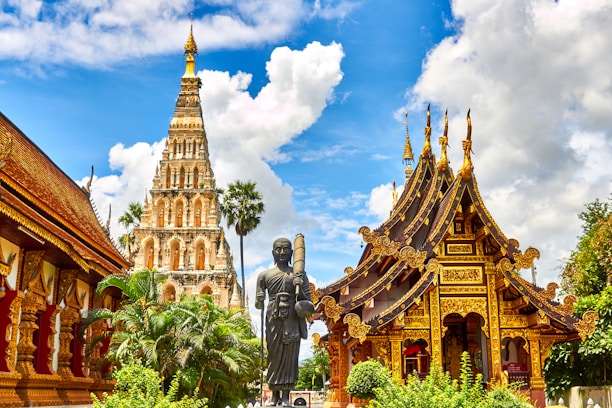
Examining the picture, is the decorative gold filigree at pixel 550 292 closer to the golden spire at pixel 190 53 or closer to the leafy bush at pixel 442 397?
the leafy bush at pixel 442 397

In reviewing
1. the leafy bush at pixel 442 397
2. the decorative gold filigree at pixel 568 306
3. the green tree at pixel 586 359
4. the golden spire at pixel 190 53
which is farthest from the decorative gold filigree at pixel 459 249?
the golden spire at pixel 190 53

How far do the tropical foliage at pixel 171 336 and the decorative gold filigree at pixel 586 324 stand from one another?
369 inches

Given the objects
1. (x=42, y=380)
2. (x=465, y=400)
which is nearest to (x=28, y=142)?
(x=42, y=380)

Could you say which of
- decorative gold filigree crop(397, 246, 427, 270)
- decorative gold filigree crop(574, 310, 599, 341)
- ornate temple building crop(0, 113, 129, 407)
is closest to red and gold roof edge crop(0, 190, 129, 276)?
ornate temple building crop(0, 113, 129, 407)

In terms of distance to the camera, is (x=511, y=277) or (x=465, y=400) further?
(x=511, y=277)

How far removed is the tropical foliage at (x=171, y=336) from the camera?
18.3 meters

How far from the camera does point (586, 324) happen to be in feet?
54.2

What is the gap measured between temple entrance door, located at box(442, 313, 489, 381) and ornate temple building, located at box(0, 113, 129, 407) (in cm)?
1014

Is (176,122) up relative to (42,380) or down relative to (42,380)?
up

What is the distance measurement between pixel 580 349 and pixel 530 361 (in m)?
3.58

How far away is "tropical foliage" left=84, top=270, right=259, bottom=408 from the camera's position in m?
18.3

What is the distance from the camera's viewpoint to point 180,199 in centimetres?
5266

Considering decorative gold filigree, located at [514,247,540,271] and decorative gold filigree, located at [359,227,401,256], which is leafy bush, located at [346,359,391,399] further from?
decorative gold filigree, located at [514,247,540,271]

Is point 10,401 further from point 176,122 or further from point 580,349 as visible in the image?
point 176,122
